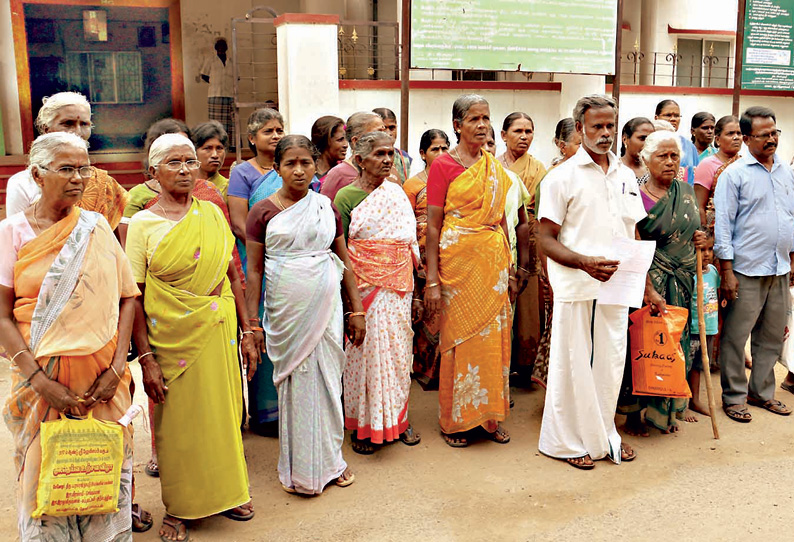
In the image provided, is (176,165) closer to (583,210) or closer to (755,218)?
(583,210)

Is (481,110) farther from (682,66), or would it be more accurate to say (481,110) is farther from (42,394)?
(682,66)

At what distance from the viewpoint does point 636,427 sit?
472cm

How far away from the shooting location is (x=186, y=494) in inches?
134

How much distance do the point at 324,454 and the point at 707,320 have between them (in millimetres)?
2910

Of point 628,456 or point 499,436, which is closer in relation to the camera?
point 628,456

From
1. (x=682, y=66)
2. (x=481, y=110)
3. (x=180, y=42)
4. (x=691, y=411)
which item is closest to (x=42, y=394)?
(x=481, y=110)

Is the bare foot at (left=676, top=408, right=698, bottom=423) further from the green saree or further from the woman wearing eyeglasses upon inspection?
the woman wearing eyeglasses

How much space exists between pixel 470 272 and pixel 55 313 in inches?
94.9

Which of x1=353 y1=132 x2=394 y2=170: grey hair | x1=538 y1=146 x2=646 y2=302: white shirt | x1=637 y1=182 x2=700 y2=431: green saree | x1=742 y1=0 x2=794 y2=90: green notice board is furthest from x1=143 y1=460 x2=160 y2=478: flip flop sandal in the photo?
x1=742 y1=0 x2=794 y2=90: green notice board

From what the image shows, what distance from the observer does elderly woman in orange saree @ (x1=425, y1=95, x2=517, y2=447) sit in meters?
4.36

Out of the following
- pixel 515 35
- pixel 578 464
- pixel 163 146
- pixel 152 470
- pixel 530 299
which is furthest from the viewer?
pixel 515 35

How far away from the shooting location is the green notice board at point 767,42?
1038 centimetres

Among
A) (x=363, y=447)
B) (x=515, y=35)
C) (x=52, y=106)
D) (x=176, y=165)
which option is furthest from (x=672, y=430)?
(x=515, y=35)

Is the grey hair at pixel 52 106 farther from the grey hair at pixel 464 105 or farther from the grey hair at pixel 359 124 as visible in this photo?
the grey hair at pixel 464 105
